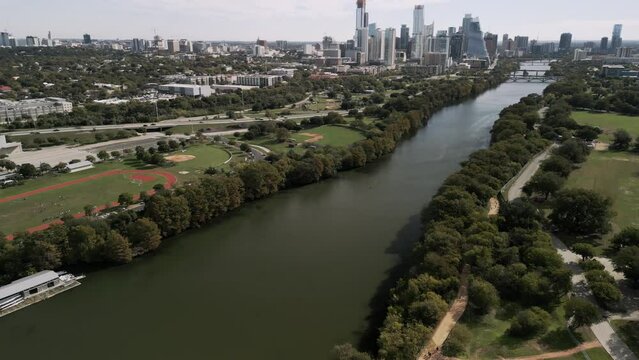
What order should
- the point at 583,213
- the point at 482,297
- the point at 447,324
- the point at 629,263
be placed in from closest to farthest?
the point at 447,324, the point at 482,297, the point at 629,263, the point at 583,213

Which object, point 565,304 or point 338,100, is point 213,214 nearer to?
point 565,304

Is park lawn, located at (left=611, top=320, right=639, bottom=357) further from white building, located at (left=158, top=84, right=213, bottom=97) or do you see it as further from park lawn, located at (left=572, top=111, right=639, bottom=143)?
white building, located at (left=158, top=84, right=213, bottom=97)

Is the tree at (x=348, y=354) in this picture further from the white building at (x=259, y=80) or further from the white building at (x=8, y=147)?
the white building at (x=259, y=80)

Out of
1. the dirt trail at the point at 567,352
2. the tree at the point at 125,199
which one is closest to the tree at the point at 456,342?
the dirt trail at the point at 567,352

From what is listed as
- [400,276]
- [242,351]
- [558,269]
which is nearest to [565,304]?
[558,269]

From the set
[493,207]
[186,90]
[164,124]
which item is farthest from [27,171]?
[186,90]

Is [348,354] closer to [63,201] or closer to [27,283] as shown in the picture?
[27,283]
